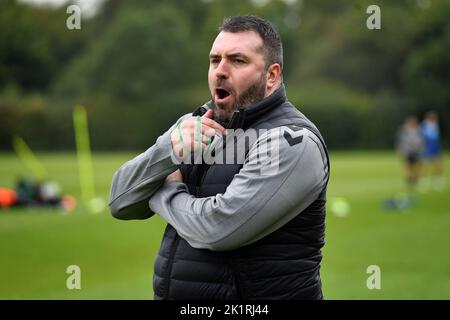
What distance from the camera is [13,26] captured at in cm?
4859

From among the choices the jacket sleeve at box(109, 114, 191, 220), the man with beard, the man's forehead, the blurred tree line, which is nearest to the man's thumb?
the man with beard

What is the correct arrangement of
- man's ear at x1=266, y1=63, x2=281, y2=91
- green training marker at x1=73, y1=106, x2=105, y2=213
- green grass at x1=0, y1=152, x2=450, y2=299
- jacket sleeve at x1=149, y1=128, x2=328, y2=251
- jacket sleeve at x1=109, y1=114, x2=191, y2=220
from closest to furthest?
jacket sleeve at x1=149, y1=128, x2=328, y2=251, jacket sleeve at x1=109, y1=114, x2=191, y2=220, man's ear at x1=266, y1=63, x2=281, y2=91, green grass at x1=0, y1=152, x2=450, y2=299, green training marker at x1=73, y1=106, x2=105, y2=213

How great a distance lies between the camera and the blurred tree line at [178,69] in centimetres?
5109

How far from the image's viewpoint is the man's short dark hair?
11.5ft

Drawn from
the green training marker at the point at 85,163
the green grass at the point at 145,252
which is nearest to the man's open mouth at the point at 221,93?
the green grass at the point at 145,252

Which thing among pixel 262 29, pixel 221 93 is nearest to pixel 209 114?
pixel 221 93

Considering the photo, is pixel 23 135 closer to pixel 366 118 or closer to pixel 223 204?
pixel 366 118

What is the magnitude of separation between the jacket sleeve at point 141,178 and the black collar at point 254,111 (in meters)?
0.30

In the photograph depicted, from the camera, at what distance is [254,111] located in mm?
3430

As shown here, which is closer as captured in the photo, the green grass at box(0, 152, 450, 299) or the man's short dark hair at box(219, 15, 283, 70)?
the man's short dark hair at box(219, 15, 283, 70)

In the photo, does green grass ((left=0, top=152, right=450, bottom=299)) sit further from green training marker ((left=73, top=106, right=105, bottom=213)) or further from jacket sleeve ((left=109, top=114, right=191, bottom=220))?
jacket sleeve ((left=109, top=114, right=191, bottom=220))

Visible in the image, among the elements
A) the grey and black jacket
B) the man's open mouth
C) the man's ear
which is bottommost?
the grey and black jacket

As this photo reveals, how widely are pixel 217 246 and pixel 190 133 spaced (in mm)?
532

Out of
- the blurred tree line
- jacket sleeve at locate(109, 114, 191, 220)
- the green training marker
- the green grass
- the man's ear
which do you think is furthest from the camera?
the blurred tree line
